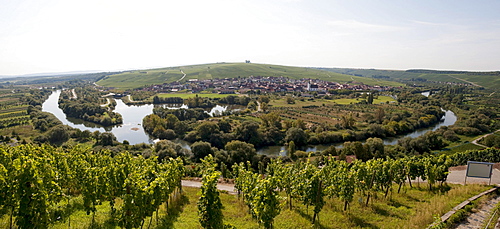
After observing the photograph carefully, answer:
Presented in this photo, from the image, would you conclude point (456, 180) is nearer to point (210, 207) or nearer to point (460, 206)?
point (460, 206)

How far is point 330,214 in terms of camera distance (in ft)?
53.4

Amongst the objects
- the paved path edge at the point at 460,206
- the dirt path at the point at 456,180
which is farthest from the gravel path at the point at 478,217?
the dirt path at the point at 456,180

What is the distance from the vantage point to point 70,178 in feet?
50.5

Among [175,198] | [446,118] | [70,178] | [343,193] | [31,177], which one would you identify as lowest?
[446,118]

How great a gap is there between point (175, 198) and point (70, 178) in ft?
22.6

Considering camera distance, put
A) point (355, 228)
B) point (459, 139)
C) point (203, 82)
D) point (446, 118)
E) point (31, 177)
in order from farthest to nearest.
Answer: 1. point (203, 82)
2. point (446, 118)
3. point (459, 139)
4. point (355, 228)
5. point (31, 177)

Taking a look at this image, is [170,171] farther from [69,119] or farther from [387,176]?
[69,119]

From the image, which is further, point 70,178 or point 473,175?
point 473,175

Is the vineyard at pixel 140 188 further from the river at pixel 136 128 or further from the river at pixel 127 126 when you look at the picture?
the river at pixel 127 126

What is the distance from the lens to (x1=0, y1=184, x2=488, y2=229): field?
13.9 meters

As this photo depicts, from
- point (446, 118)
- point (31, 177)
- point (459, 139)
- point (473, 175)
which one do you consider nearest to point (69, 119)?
point (31, 177)

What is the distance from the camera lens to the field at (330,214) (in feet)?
45.7

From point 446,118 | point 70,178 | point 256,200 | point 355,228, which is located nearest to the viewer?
point 256,200

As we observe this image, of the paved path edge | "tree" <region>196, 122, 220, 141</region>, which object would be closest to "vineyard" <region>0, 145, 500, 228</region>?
the paved path edge
